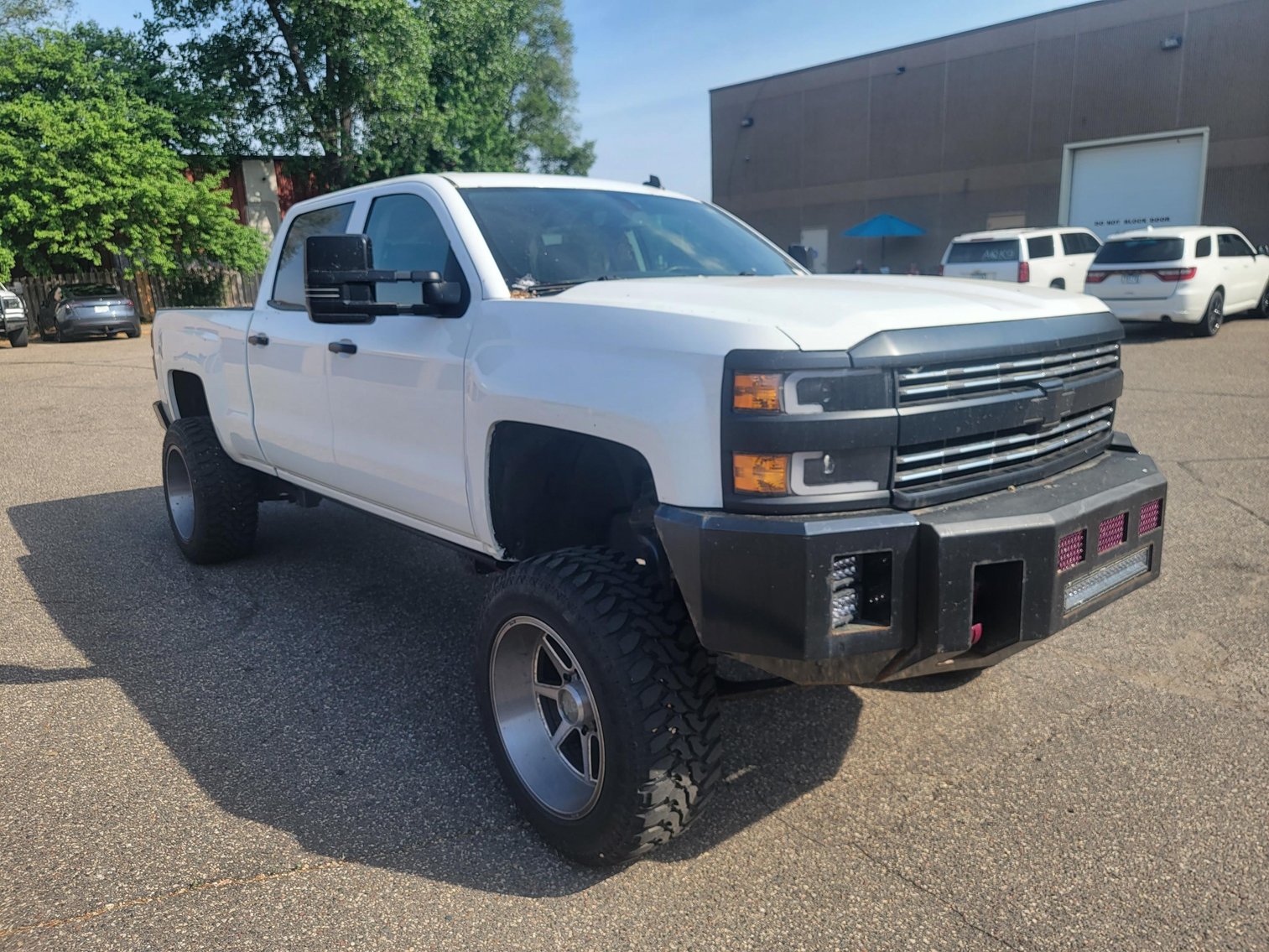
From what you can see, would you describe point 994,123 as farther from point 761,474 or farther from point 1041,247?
point 761,474

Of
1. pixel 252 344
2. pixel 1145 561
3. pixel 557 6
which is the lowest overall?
pixel 1145 561

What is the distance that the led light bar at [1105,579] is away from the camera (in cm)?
270

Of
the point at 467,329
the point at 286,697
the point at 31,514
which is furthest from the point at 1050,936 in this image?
the point at 31,514

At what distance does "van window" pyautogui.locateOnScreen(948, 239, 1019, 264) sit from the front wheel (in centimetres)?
1620

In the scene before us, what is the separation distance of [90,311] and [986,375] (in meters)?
23.6

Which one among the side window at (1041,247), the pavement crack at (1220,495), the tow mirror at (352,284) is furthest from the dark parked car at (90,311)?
the pavement crack at (1220,495)

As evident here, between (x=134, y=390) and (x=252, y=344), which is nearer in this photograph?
(x=252, y=344)

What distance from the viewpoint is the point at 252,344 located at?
4.74 m

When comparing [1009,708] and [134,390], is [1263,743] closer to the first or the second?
[1009,708]

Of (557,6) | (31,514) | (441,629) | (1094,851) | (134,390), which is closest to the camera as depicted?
(1094,851)

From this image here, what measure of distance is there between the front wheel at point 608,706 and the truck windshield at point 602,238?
3.67ft

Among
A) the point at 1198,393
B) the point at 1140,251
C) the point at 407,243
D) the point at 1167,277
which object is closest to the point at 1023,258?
the point at 1140,251

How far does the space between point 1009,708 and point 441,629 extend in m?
2.46

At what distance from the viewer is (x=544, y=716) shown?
3.08 metres
